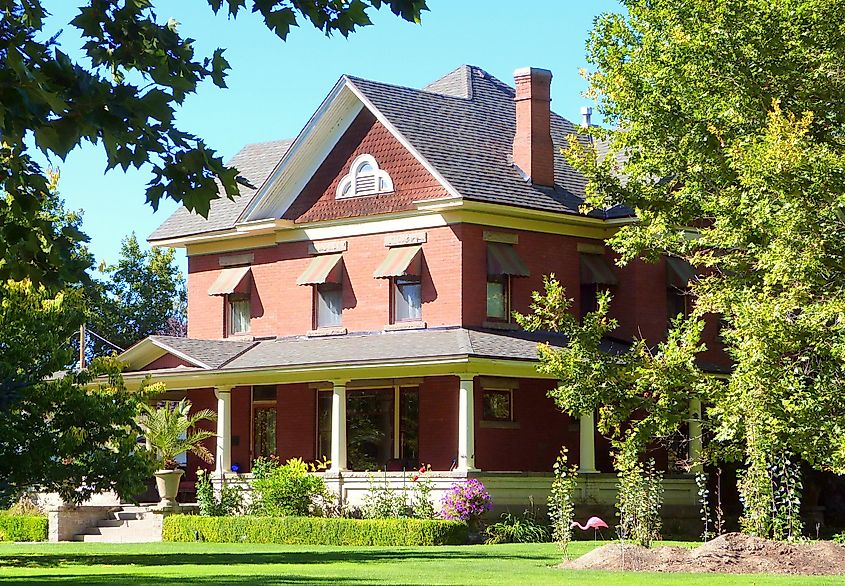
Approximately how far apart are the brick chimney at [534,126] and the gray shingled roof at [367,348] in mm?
4243

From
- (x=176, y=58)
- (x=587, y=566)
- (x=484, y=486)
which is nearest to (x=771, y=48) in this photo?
(x=587, y=566)

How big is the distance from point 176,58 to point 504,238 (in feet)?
87.1

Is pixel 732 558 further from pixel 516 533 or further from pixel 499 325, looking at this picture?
pixel 499 325

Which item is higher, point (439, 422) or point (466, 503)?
point (439, 422)

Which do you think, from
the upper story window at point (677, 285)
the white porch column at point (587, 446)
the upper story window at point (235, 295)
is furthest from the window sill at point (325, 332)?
the upper story window at point (677, 285)

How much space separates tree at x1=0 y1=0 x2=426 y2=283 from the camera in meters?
7.33

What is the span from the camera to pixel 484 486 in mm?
32062

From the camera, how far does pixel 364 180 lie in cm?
3678

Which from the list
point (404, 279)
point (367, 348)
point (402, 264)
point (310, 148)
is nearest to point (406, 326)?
point (404, 279)

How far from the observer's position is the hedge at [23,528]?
34750 millimetres

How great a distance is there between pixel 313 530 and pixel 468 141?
37.2 ft

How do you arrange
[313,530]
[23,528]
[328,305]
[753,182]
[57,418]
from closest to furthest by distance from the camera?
1. [753,182]
2. [57,418]
3. [313,530]
4. [23,528]
5. [328,305]

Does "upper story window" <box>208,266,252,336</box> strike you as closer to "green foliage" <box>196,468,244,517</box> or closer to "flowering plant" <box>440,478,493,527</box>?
"green foliage" <box>196,468,244,517</box>

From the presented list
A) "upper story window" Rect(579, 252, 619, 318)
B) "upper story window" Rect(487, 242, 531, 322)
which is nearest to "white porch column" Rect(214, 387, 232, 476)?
"upper story window" Rect(487, 242, 531, 322)
